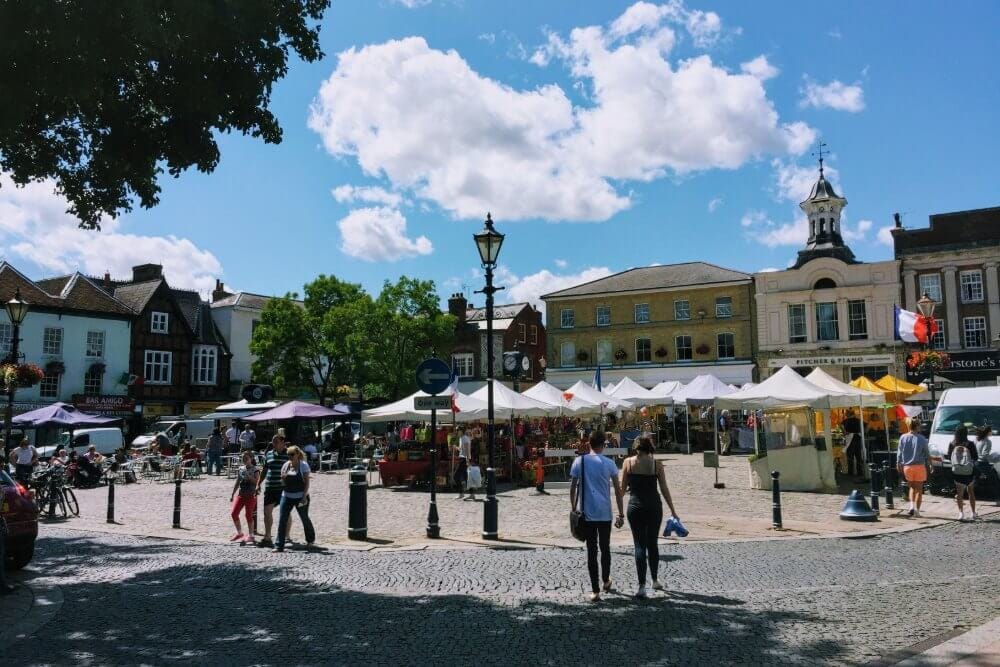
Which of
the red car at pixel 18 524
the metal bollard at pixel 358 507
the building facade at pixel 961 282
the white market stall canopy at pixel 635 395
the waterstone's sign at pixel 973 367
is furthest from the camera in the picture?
the building facade at pixel 961 282

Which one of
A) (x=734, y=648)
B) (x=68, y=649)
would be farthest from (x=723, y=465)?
(x=68, y=649)

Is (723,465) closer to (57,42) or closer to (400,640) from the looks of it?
(400,640)

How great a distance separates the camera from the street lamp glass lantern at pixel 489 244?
12859 mm

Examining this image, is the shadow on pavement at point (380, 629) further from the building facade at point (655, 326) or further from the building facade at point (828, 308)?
the building facade at point (655, 326)

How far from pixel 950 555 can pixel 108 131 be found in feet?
41.6

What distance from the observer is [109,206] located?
437 inches

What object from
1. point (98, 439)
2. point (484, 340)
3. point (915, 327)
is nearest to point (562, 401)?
point (915, 327)

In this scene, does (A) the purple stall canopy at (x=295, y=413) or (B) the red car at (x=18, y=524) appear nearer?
(B) the red car at (x=18, y=524)

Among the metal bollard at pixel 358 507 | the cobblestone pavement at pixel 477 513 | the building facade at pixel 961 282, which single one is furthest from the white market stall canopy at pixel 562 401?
the building facade at pixel 961 282

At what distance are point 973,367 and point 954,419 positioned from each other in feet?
99.9

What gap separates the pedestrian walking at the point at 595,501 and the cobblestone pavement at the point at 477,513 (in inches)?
152

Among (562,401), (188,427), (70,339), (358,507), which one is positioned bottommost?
(358,507)

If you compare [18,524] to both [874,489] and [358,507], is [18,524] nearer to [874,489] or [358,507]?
[358,507]

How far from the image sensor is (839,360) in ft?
150
